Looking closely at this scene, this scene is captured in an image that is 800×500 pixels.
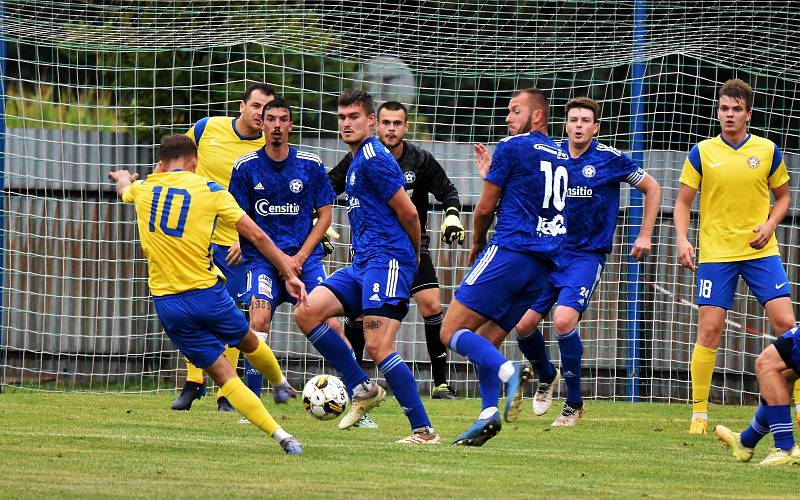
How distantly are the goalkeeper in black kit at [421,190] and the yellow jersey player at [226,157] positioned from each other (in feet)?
2.94

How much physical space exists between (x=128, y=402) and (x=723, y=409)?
524 cm

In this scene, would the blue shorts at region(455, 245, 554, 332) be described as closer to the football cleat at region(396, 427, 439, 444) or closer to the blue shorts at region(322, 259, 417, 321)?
the blue shorts at region(322, 259, 417, 321)

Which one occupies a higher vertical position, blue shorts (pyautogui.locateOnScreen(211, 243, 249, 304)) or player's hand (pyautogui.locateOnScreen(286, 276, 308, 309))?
player's hand (pyautogui.locateOnScreen(286, 276, 308, 309))

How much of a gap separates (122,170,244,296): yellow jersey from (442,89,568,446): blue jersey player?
4.91 feet

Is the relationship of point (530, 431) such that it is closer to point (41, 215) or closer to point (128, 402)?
point (128, 402)

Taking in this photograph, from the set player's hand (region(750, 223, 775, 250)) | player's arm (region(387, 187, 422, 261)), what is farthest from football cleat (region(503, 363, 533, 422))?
player's hand (region(750, 223, 775, 250))

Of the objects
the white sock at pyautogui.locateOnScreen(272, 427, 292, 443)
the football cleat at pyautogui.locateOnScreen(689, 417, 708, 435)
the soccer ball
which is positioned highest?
the white sock at pyautogui.locateOnScreen(272, 427, 292, 443)

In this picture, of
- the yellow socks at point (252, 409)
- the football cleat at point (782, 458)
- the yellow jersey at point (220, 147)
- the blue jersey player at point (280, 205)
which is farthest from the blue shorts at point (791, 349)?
the yellow jersey at point (220, 147)

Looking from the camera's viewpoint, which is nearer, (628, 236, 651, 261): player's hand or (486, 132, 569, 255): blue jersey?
(486, 132, 569, 255): blue jersey

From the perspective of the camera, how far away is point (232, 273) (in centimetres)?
1054

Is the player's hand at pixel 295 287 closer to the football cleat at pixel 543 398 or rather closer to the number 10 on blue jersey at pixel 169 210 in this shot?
the number 10 on blue jersey at pixel 169 210

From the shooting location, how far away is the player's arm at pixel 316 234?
32.3 ft

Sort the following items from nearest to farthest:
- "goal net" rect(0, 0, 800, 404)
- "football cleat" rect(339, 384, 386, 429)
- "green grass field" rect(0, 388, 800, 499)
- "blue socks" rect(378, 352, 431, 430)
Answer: "green grass field" rect(0, 388, 800, 499) < "blue socks" rect(378, 352, 431, 430) < "football cleat" rect(339, 384, 386, 429) < "goal net" rect(0, 0, 800, 404)

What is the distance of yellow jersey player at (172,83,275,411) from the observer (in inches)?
413
